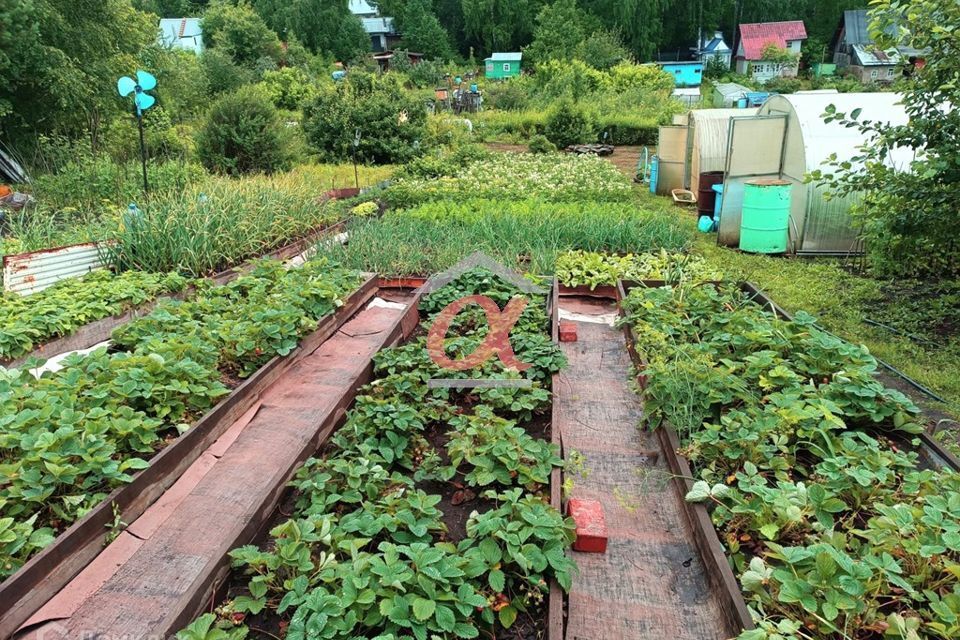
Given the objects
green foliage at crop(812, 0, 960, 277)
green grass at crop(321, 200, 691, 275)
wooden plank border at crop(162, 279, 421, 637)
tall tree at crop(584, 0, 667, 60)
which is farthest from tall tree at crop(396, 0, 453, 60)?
wooden plank border at crop(162, 279, 421, 637)

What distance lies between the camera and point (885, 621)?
173 cm

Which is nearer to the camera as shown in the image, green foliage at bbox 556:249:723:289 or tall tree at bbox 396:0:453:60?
green foliage at bbox 556:249:723:289

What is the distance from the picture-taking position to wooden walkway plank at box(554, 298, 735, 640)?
208 centimetres

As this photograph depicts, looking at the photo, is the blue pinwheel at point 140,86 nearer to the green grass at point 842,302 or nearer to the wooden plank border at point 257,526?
the wooden plank border at point 257,526

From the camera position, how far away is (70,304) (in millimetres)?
4293

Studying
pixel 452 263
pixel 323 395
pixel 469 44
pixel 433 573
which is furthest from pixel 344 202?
pixel 469 44

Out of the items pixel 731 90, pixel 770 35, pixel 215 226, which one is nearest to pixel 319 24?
pixel 731 90

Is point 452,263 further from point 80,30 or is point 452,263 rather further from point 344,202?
point 80,30

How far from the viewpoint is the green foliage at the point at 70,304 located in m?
3.76

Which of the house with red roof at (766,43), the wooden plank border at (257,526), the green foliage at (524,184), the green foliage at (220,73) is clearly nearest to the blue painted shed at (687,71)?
the house with red roof at (766,43)

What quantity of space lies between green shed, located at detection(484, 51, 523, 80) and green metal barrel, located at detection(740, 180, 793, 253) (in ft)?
126

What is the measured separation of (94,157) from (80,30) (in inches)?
156

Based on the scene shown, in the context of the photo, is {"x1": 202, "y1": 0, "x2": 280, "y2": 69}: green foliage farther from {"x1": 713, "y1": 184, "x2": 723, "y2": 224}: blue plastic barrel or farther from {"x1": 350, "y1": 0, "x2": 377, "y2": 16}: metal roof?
{"x1": 713, "y1": 184, "x2": 723, "y2": 224}: blue plastic barrel

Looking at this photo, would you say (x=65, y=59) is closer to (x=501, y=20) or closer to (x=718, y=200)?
(x=718, y=200)
